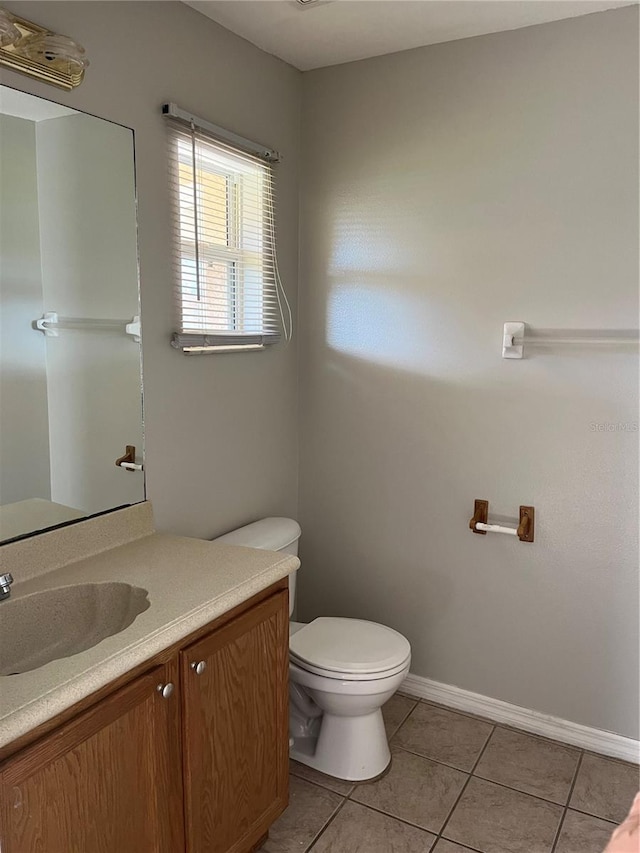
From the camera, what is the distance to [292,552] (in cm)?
262

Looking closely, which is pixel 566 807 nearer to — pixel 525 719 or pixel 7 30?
pixel 525 719

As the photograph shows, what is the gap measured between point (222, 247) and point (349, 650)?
145 centimetres

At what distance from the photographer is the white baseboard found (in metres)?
2.41

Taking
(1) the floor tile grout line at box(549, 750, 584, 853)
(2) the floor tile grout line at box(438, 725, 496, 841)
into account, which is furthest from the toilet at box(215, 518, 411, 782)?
(1) the floor tile grout line at box(549, 750, 584, 853)

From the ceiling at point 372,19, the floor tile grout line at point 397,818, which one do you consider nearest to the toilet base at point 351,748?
the floor tile grout line at point 397,818

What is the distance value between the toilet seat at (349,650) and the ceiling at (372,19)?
206 cm

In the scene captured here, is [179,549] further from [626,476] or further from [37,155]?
[626,476]

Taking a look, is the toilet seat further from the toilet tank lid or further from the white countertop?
the white countertop

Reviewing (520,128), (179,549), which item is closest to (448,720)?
(179,549)

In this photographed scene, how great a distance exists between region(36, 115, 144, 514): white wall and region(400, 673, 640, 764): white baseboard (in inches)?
58.3

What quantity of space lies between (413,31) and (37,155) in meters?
1.39

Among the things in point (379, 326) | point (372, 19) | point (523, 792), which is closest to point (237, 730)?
point (523, 792)

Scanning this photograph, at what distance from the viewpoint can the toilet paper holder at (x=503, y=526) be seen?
248cm

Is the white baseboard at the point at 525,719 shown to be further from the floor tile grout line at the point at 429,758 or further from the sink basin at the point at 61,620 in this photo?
the sink basin at the point at 61,620
